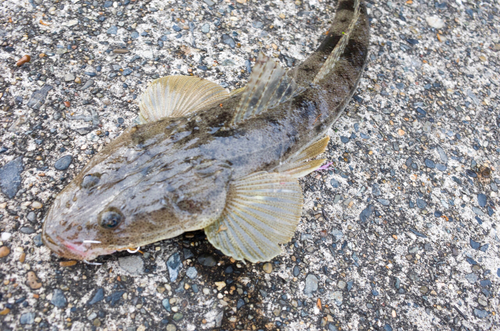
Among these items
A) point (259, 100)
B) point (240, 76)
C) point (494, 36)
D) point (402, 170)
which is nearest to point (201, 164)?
point (259, 100)

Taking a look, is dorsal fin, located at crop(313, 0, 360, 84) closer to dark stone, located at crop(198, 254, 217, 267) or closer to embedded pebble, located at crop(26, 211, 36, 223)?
dark stone, located at crop(198, 254, 217, 267)

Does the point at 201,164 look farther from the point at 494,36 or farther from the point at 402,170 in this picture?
the point at 494,36

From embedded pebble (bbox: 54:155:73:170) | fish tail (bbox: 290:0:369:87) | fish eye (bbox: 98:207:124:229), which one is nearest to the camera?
fish eye (bbox: 98:207:124:229)

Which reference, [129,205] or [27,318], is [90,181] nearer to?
[129,205]

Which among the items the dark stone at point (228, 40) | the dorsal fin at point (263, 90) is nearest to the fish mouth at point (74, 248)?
the dorsal fin at point (263, 90)

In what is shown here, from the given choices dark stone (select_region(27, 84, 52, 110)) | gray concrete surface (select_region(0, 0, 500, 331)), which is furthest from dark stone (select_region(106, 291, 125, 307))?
dark stone (select_region(27, 84, 52, 110))

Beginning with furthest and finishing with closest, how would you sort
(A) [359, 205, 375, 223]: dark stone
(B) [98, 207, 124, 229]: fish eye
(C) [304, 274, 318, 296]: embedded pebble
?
(A) [359, 205, 375, 223]: dark stone < (C) [304, 274, 318, 296]: embedded pebble < (B) [98, 207, 124, 229]: fish eye
